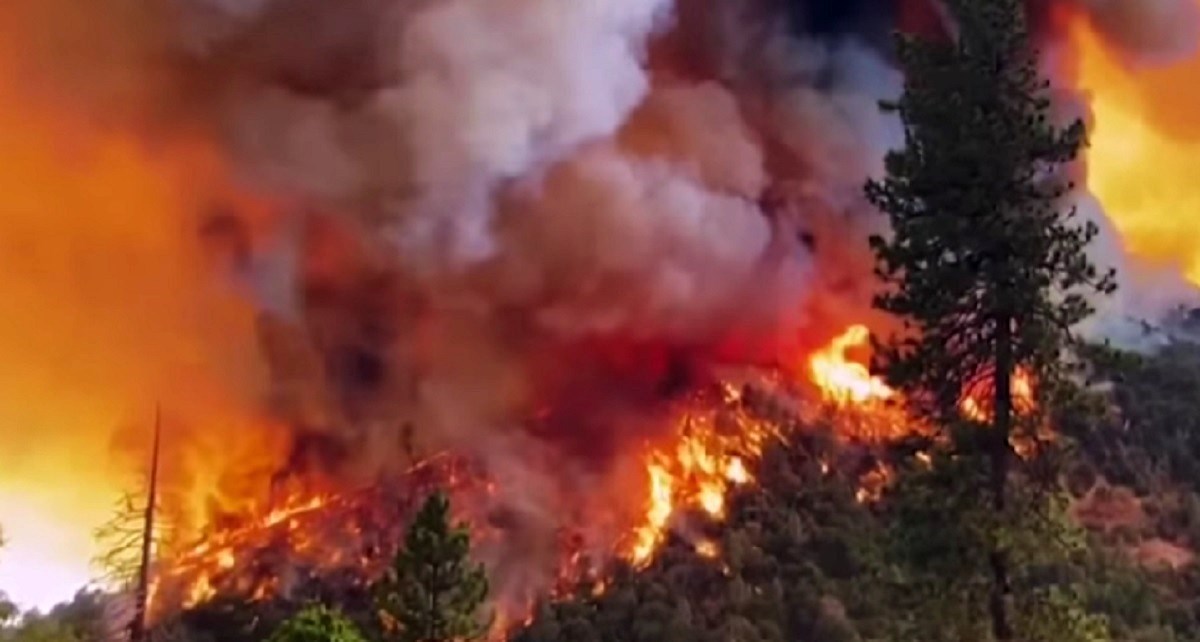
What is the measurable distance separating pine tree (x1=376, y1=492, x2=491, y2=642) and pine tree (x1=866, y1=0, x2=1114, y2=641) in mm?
10049

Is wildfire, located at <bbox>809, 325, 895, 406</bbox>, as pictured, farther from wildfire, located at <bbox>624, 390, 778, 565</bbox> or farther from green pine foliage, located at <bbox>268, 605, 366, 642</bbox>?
green pine foliage, located at <bbox>268, 605, 366, 642</bbox>

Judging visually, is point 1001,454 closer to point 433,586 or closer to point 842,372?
point 433,586

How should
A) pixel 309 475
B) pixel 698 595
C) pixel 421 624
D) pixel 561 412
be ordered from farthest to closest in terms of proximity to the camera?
pixel 561 412
pixel 309 475
pixel 698 595
pixel 421 624

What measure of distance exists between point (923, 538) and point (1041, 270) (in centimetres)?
428

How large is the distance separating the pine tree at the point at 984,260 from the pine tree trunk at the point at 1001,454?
0.02 metres

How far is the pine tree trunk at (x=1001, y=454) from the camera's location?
71.2 feet

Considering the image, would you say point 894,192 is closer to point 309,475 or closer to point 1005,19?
point 1005,19

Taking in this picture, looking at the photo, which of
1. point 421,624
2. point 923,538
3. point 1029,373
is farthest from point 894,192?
point 421,624

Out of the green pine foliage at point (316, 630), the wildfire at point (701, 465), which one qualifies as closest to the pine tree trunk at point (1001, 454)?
the green pine foliage at point (316, 630)

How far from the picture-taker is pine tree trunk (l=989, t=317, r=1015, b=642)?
21.7 metres

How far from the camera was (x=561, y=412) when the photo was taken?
230 ft

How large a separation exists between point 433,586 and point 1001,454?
12.4 m

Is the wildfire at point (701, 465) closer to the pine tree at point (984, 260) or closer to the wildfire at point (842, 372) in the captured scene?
the wildfire at point (842, 372)

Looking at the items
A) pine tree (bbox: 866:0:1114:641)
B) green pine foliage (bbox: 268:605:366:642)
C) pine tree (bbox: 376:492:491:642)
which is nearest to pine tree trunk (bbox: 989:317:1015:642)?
pine tree (bbox: 866:0:1114:641)
